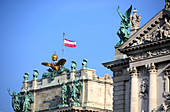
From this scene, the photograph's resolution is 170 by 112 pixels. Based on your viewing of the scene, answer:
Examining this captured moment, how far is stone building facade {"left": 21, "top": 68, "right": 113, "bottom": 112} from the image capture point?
297ft

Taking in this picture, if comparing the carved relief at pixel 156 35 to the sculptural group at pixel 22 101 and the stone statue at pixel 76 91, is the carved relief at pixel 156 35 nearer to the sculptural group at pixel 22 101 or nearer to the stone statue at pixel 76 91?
the stone statue at pixel 76 91

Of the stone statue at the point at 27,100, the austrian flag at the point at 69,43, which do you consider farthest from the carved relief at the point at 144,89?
the stone statue at the point at 27,100

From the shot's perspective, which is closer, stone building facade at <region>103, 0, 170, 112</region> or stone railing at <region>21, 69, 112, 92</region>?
stone building facade at <region>103, 0, 170, 112</region>

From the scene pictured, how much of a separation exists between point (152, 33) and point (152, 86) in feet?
16.6

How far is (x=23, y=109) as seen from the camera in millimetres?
97312

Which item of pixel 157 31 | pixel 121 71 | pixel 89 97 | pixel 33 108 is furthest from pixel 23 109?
pixel 157 31

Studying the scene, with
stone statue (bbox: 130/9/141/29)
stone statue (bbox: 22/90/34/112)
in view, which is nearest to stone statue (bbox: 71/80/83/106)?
stone statue (bbox: 22/90/34/112)

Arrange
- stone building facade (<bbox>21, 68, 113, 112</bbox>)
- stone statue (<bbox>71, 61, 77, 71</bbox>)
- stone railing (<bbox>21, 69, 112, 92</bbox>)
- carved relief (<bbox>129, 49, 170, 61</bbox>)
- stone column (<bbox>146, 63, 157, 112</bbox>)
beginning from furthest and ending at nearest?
stone statue (<bbox>71, 61, 77, 71</bbox>), stone railing (<bbox>21, 69, 112, 92</bbox>), stone building facade (<bbox>21, 68, 113, 112</bbox>), carved relief (<bbox>129, 49, 170, 61</bbox>), stone column (<bbox>146, 63, 157, 112</bbox>)

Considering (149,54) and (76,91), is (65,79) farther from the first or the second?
(149,54)

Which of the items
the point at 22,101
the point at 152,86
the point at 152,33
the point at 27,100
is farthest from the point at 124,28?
the point at 22,101

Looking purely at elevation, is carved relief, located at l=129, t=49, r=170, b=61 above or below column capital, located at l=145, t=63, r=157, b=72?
above

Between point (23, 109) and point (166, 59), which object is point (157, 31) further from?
point (23, 109)

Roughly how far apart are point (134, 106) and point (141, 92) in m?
1.47

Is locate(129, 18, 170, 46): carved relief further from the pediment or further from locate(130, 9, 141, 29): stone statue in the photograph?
locate(130, 9, 141, 29): stone statue
